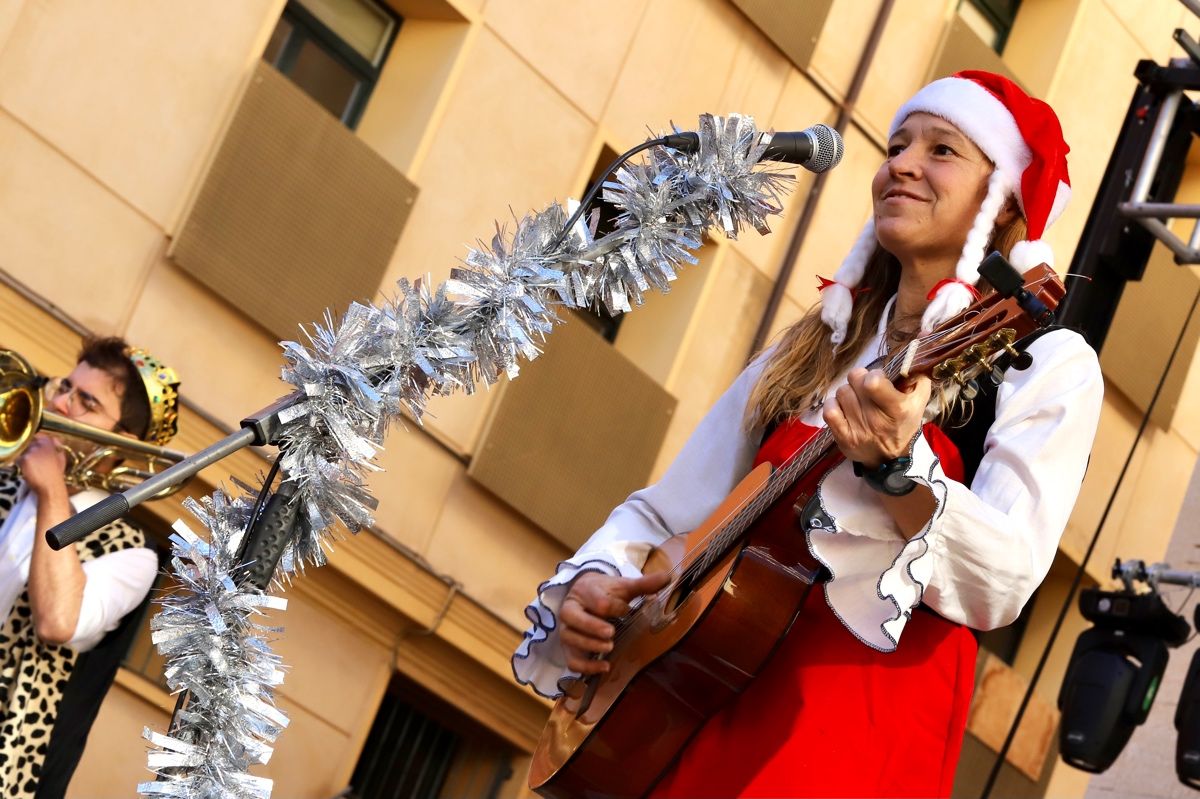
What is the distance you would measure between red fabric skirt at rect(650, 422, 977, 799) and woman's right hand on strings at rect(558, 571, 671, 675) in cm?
36

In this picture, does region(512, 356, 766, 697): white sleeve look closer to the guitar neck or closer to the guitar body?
the guitar body

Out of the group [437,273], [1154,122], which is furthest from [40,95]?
[1154,122]

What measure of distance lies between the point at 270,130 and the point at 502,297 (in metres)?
5.34

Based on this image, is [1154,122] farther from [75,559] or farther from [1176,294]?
[1176,294]

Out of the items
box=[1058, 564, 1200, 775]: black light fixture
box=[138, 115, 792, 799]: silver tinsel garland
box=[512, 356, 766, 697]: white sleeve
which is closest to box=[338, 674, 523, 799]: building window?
box=[1058, 564, 1200, 775]: black light fixture

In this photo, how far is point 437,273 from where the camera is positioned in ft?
27.6

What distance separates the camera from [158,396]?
518 centimetres

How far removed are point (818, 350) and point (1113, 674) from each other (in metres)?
4.82

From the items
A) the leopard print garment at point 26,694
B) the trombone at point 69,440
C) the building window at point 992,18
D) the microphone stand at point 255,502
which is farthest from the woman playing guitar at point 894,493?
the building window at point 992,18

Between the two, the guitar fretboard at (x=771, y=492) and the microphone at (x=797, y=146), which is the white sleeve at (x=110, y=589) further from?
the microphone at (x=797, y=146)

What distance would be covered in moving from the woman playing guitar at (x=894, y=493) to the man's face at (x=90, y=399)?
2.27 metres

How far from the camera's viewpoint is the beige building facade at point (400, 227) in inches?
288

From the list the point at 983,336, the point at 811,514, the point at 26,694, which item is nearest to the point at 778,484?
the point at 811,514

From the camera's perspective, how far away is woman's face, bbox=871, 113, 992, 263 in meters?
3.12
